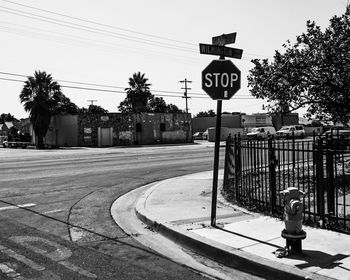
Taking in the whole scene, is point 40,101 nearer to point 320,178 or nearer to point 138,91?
point 138,91

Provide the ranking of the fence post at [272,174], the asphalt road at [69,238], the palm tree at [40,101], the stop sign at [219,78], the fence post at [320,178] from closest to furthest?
the asphalt road at [69,238] → the fence post at [320,178] → the stop sign at [219,78] → the fence post at [272,174] → the palm tree at [40,101]

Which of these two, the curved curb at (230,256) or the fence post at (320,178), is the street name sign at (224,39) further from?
the curved curb at (230,256)

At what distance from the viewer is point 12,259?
5496 mm

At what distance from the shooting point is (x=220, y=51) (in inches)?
277

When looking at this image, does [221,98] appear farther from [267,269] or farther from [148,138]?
[148,138]

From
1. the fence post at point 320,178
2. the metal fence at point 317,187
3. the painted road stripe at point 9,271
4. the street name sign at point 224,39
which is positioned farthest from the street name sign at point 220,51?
the painted road stripe at point 9,271

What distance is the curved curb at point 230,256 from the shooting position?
4.72 meters

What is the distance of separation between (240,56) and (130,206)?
14.5 feet

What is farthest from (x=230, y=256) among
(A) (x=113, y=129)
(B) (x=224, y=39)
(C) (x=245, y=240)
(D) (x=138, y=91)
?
(D) (x=138, y=91)

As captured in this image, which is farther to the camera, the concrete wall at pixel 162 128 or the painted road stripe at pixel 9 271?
the concrete wall at pixel 162 128

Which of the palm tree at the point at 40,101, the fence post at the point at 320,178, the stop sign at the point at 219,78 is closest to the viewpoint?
the fence post at the point at 320,178

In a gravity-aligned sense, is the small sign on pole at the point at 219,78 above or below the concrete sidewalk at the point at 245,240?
above

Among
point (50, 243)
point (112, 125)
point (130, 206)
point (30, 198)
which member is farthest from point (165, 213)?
point (112, 125)

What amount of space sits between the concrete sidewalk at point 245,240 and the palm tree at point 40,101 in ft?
133
